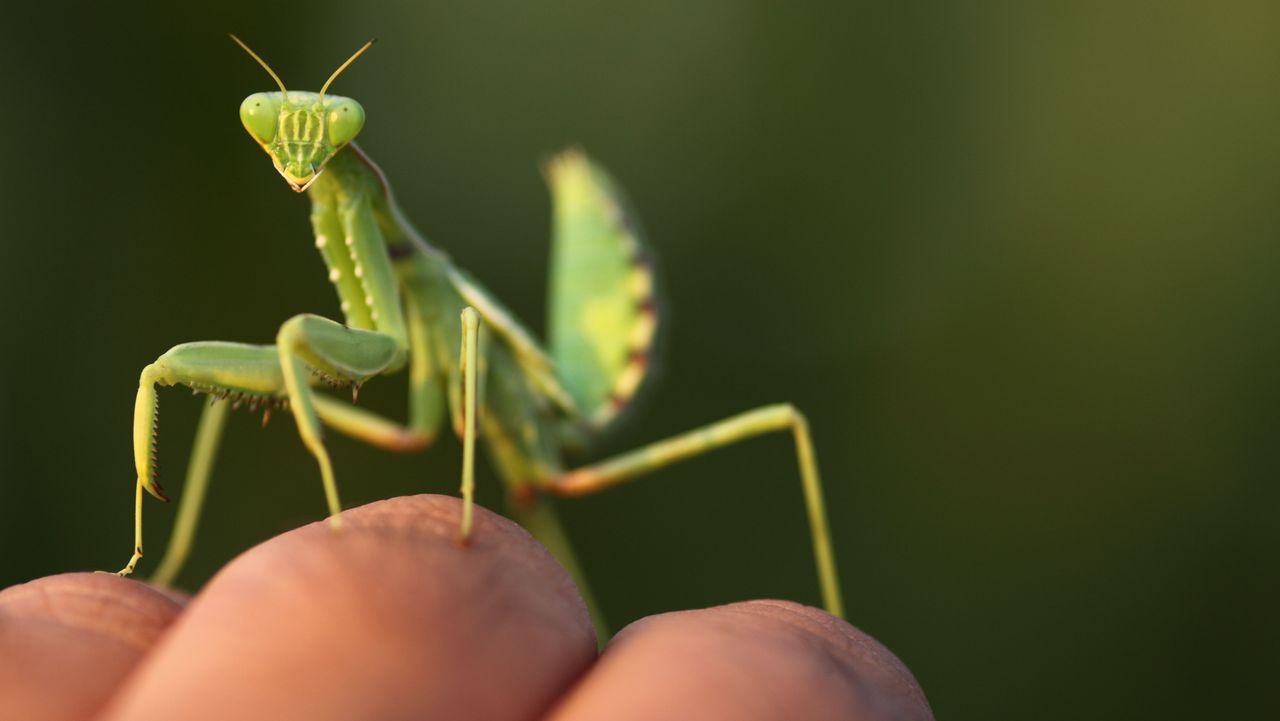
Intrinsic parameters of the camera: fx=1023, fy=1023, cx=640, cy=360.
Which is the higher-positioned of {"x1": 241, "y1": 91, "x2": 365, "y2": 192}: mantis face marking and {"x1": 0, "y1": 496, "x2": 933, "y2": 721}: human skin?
{"x1": 241, "y1": 91, "x2": 365, "y2": 192}: mantis face marking

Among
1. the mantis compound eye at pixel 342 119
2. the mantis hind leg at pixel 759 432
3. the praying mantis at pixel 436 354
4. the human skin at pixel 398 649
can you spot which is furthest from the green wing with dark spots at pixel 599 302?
the human skin at pixel 398 649

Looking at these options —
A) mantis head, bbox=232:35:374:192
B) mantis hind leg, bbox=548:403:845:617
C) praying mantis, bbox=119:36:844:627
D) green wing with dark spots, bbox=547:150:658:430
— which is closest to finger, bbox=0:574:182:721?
praying mantis, bbox=119:36:844:627

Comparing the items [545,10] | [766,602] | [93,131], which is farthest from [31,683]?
[545,10]

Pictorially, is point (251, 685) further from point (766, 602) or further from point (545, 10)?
point (545, 10)

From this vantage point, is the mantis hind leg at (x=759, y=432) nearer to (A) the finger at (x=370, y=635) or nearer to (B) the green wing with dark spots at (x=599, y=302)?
(B) the green wing with dark spots at (x=599, y=302)

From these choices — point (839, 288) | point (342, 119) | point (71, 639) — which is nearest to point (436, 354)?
point (342, 119)

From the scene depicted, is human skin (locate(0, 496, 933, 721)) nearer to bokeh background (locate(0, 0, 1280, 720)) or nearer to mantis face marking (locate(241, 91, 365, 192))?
mantis face marking (locate(241, 91, 365, 192))
